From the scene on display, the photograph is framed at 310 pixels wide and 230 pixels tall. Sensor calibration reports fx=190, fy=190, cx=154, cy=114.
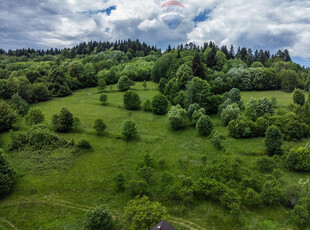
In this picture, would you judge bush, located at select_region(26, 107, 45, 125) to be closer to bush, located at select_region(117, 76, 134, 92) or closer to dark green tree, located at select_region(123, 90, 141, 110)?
dark green tree, located at select_region(123, 90, 141, 110)

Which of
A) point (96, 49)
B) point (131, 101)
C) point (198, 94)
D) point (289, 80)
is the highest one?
point (96, 49)

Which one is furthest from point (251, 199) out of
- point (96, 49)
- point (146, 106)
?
point (96, 49)

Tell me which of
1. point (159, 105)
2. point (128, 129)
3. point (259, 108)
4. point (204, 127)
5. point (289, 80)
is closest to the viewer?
point (128, 129)

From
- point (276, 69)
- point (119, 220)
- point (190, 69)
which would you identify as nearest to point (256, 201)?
point (119, 220)

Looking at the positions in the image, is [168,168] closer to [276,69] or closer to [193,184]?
[193,184]

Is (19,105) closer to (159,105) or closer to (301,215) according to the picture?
(159,105)
